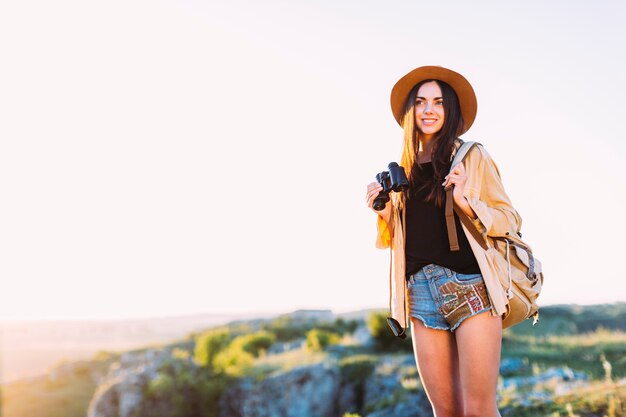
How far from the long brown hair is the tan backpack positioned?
85 mm

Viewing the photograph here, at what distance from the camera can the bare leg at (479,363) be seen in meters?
2.88

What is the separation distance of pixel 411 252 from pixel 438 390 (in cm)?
72

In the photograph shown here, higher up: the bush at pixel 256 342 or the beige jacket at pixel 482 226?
the beige jacket at pixel 482 226

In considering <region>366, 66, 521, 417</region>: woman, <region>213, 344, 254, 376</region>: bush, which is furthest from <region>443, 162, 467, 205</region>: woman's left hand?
<region>213, 344, 254, 376</region>: bush

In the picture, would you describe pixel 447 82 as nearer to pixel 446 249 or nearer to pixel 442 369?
pixel 446 249

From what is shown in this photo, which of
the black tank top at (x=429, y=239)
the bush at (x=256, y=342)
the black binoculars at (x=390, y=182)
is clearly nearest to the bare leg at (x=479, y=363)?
the black tank top at (x=429, y=239)

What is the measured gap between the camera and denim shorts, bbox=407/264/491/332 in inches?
115

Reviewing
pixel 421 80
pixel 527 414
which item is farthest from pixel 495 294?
pixel 527 414

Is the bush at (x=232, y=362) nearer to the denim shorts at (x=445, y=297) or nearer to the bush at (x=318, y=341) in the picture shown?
the bush at (x=318, y=341)

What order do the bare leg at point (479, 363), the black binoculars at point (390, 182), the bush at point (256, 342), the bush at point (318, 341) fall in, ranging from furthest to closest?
the bush at point (256, 342) → the bush at point (318, 341) → the black binoculars at point (390, 182) → the bare leg at point (479, 363)

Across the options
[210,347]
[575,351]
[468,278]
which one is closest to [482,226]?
[468,278]

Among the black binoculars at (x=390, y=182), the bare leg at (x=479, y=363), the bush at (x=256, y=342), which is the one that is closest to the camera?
the bare leg at (x=479, y=363)

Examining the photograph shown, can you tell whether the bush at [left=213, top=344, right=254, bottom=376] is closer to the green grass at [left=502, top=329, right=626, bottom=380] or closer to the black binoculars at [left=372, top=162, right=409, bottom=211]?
the green grass at [left=502, top=329, right=626, bottom=380]

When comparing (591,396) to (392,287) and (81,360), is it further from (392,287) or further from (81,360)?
(81,360)
